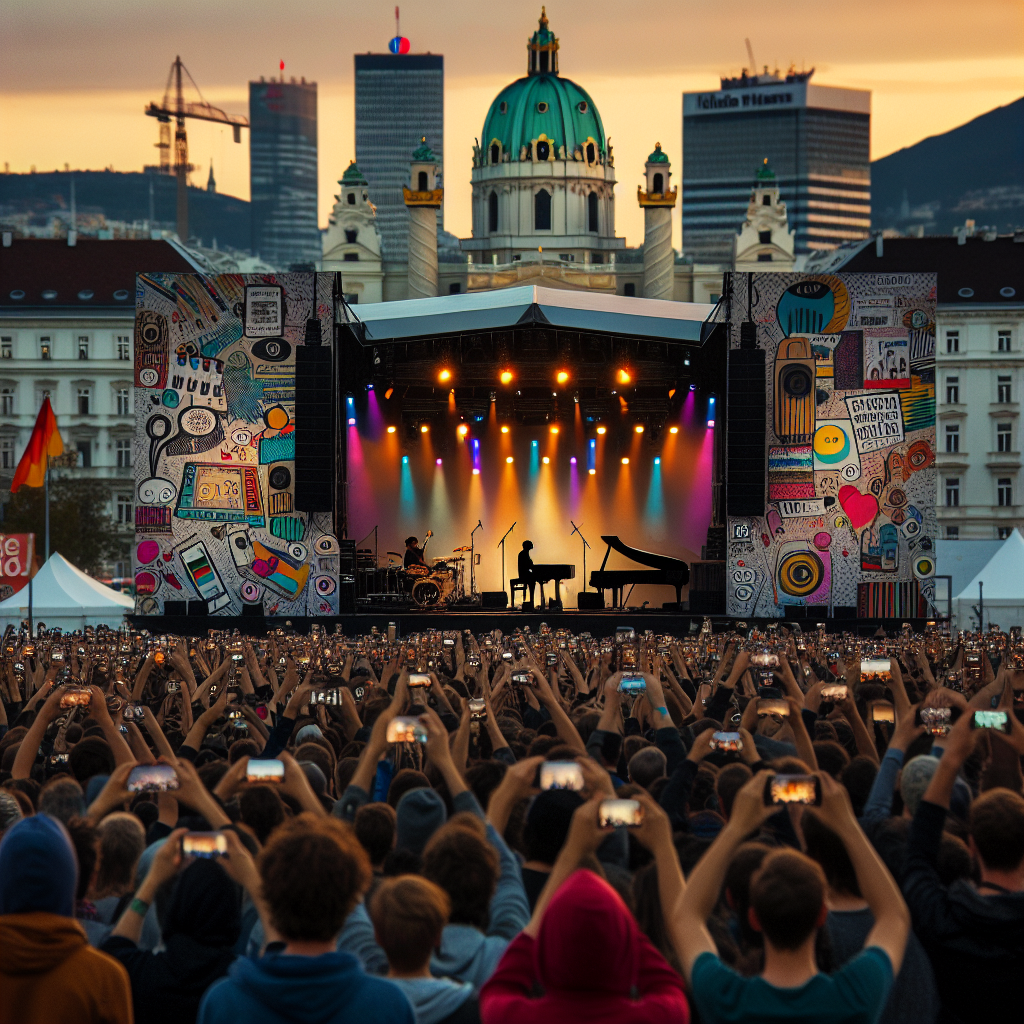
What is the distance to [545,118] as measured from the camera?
4227 inches

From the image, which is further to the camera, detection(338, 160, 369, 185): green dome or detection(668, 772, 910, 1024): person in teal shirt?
detection(338, 160, 369, 185): green dome

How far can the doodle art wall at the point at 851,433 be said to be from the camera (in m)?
29.4

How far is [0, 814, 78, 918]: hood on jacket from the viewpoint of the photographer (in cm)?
368

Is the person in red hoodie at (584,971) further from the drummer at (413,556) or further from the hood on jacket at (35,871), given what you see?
the drummer at (413,556)

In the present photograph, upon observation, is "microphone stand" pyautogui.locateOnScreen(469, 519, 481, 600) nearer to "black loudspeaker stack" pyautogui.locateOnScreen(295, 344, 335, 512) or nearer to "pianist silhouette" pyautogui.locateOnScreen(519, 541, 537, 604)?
"pianist silhouette" pyautogui.locateOnScreen(519, 541, 537, 604)

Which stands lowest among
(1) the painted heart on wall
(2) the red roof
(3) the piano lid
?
(3) the piano lid

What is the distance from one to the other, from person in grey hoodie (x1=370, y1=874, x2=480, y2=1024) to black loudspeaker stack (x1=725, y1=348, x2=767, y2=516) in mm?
25620

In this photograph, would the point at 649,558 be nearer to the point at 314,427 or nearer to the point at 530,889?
the point at 314,427

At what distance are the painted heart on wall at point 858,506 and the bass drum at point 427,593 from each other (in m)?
7.53

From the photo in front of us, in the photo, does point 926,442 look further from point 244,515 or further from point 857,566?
point 244,515

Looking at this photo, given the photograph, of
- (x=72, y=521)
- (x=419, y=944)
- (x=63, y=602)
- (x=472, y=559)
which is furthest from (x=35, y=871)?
(x=72, y=521)

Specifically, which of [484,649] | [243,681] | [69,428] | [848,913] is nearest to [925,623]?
[484,649]

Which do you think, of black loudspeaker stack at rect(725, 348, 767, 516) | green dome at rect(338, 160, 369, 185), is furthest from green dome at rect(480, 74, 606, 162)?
black loudspeaker stack at rect(725, 348, 767, 516)

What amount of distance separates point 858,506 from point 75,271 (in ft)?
162
